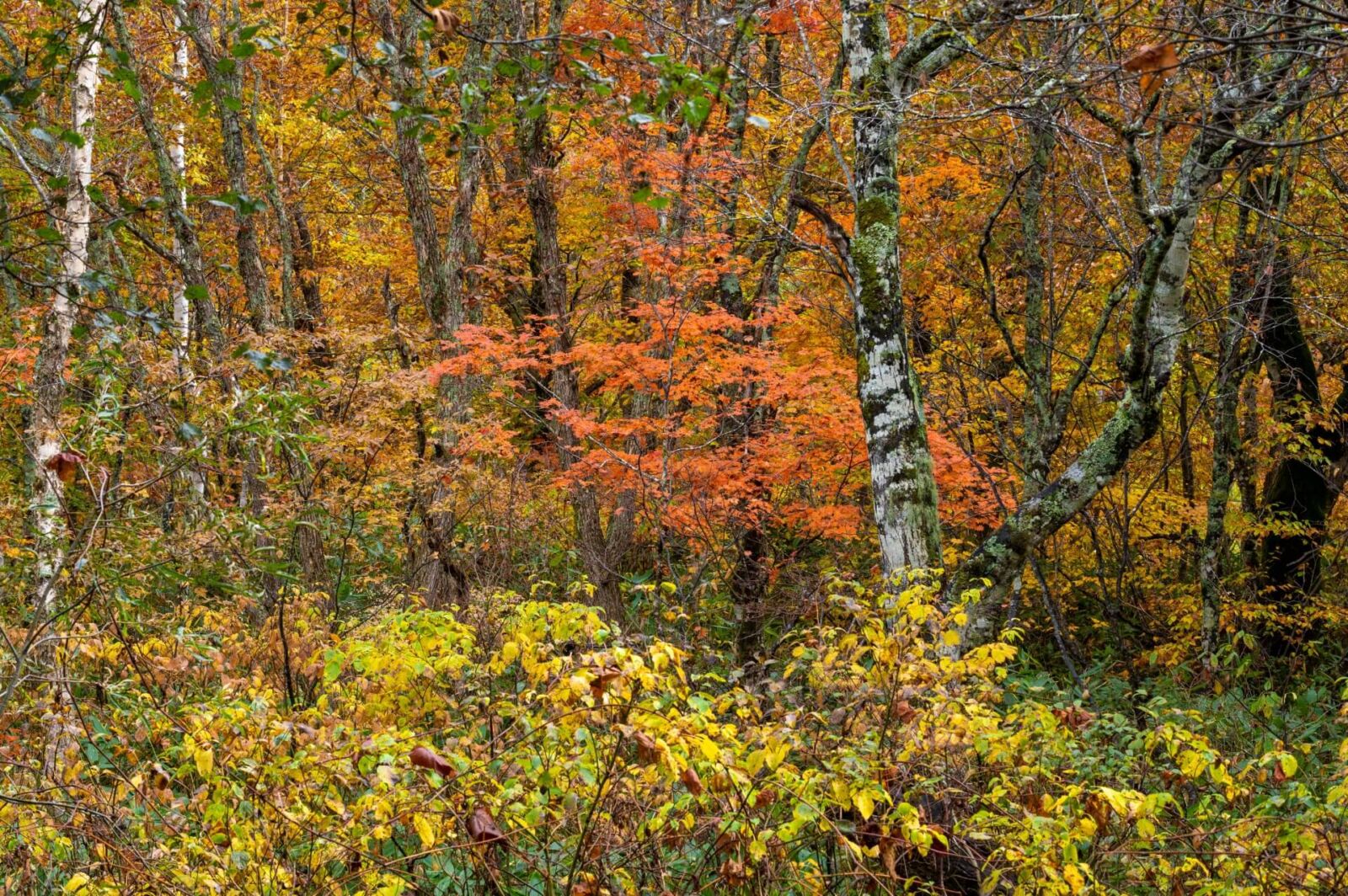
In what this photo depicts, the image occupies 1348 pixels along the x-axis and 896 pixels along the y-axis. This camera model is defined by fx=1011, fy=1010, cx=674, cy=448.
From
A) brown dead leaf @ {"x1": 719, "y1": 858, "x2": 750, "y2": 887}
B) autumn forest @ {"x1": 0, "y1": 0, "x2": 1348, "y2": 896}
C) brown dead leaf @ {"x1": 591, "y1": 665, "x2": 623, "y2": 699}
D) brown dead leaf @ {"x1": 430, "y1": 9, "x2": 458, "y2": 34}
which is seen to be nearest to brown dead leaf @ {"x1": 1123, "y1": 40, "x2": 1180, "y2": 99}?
autumn forest @ {"x1": 0, "y1": 0, "x2": 1348, "y2": 896}

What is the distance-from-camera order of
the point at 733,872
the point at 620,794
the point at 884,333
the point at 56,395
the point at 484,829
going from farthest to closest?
1. the point at 56,395
2. the point at 884,333
3. the point at 620,794
4. the point at 733,872
5. the point at 484,829

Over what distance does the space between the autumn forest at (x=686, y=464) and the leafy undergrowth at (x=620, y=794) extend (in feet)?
0.12

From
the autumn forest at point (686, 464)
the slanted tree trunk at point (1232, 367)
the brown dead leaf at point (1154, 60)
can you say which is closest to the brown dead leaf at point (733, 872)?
the autumn forest at point (686, 464)

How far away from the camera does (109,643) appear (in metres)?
4.84

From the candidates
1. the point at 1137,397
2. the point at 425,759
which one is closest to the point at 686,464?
the point at 1137,397

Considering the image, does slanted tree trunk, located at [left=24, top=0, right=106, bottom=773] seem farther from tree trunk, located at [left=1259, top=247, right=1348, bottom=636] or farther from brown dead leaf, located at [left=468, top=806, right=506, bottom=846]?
tree trunk, located at [left=1259, top=247, right=1348, bottom=636]

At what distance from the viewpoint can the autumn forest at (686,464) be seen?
3.35 m

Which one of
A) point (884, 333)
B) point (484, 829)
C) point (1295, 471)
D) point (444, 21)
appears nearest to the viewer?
point (444, 21)

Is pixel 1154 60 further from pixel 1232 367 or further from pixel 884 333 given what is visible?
pixel 1232 367

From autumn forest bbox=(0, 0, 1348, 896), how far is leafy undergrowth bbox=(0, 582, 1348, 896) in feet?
0.12

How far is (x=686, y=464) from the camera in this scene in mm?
9094

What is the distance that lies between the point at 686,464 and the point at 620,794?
5717 millimetres

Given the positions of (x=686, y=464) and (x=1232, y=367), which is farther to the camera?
(x=686, y=464)

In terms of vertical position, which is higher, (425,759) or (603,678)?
(603,678)
